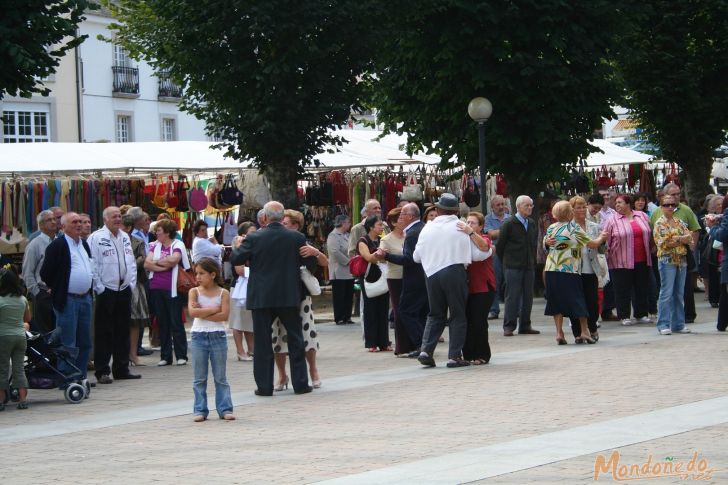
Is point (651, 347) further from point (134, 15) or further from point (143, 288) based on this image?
point (134, 15)

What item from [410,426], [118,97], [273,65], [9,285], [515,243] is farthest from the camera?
[118,97]

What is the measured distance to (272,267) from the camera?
1273 cm

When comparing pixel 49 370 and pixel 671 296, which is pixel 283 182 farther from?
pixel 49 370

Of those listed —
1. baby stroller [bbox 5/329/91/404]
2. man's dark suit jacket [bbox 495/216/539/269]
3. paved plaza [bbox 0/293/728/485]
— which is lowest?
paved plaza [bbox 0/293/728/485]

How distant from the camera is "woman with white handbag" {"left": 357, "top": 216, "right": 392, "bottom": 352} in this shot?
53.0 ft

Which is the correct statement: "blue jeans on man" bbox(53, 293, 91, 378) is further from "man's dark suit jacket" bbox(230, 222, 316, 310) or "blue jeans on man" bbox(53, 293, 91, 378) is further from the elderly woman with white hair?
the elderly woman with white hair

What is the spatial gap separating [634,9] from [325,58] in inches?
231

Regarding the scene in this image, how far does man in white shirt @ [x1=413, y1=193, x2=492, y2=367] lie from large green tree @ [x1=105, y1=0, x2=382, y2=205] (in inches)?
327

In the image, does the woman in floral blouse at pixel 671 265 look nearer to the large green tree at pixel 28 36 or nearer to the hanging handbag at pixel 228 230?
the large green tree at pixel 28 36

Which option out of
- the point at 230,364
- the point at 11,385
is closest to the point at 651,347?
the point at 230,364

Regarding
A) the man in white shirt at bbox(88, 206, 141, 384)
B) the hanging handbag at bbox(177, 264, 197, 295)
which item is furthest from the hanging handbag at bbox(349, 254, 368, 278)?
the man in white shirt at bbox(88, 206, 141, 384)

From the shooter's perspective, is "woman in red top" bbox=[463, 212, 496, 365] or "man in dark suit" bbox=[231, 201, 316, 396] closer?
"man in dark suit" bbox=[231, 201, 316, 396]

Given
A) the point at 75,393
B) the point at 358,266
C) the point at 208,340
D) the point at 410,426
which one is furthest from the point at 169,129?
the point at 410,426

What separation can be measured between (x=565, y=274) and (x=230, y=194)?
347 inches
